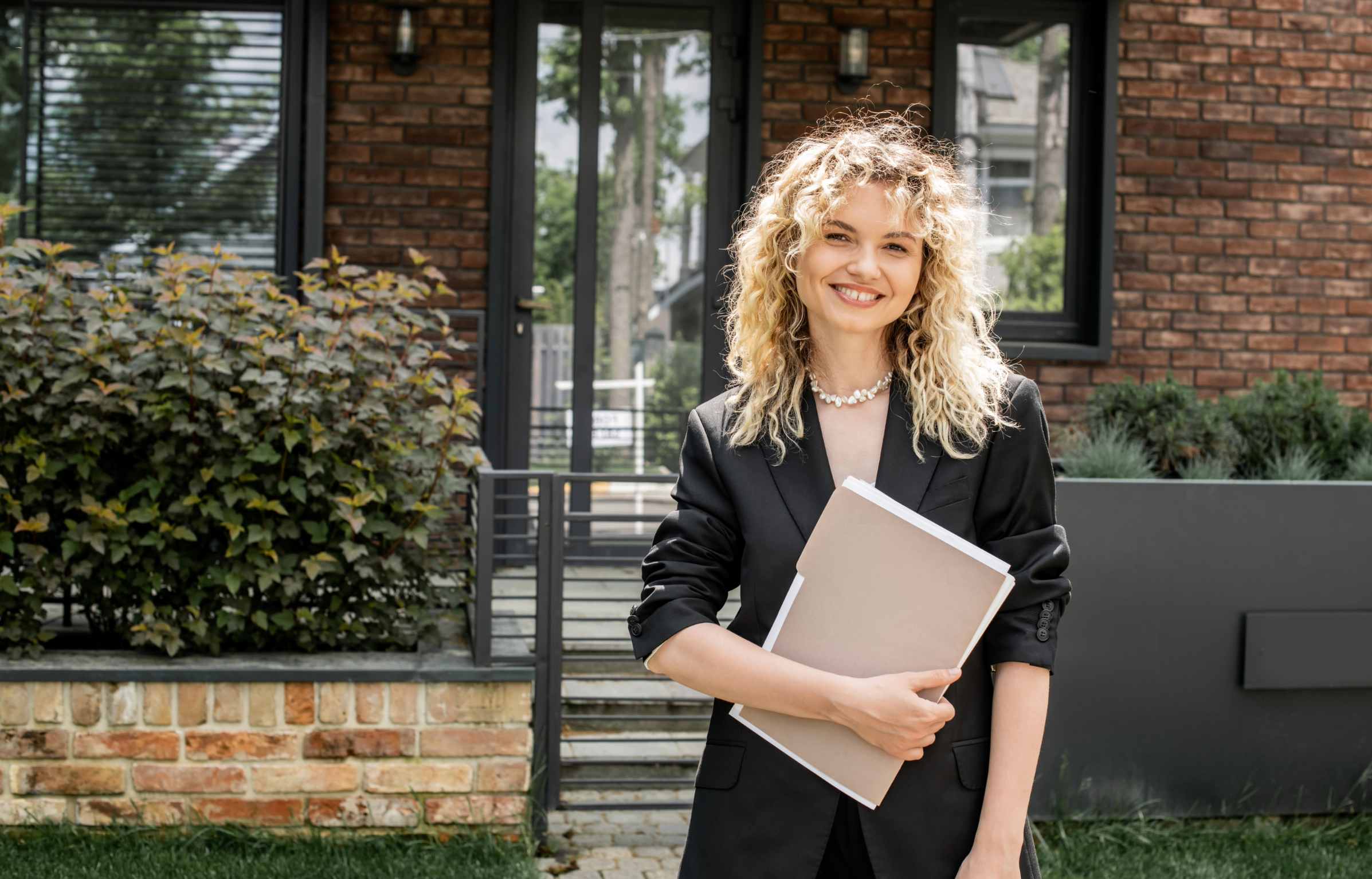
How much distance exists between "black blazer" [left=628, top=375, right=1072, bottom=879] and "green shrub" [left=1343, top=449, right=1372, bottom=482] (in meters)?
3.35

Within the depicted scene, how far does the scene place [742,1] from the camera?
6266 millimetres

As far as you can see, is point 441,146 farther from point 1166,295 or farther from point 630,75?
point 1166,295

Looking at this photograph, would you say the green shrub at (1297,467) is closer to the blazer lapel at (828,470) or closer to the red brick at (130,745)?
the blazer lapel at (828,470)

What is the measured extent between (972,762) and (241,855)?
2527 mm

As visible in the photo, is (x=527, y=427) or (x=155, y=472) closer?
(x=155, y=472)

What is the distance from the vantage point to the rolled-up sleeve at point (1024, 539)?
5.29ft

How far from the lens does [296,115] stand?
593 centimetres

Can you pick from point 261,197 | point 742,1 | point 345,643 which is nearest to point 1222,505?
point 345,643

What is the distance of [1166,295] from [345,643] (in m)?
4.28

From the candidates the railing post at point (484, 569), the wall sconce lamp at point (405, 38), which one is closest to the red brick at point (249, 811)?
the railing post at point (484, 569)

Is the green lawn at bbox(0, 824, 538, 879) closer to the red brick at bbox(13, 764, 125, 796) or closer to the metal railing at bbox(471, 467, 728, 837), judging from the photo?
the red brick at bbox(13, 764, 125, 796)

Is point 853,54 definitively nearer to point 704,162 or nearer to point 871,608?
point 704,162

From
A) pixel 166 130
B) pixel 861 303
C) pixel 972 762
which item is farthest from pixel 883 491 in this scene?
pixel 166 130

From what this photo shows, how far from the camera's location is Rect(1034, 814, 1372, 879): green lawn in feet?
12.3
